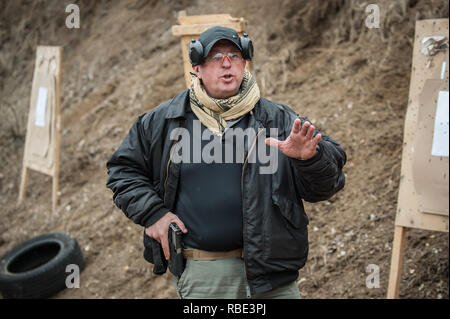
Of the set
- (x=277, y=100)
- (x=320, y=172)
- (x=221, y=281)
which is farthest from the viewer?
(x=277, y=100)

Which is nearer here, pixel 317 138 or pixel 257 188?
pixel 317 138

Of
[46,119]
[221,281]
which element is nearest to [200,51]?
[221,281]

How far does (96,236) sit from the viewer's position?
6535 millimetres

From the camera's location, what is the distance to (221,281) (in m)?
2.90

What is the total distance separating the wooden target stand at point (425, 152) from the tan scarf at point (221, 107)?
1.71 m

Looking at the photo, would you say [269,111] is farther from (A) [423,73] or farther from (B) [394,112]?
(B) [394,112]

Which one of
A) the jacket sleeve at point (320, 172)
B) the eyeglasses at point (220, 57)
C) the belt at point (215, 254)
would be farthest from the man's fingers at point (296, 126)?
the belt at point (215, 254)

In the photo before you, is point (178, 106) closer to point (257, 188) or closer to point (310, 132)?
point (257, 188)

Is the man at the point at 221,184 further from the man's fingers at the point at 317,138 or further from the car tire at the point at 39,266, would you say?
the car tire at the point at 39,266

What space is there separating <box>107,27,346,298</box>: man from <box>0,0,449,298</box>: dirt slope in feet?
6.87

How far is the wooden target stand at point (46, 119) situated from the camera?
24.3 ft

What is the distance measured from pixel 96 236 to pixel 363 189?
134 inches

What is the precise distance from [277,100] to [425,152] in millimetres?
2949
